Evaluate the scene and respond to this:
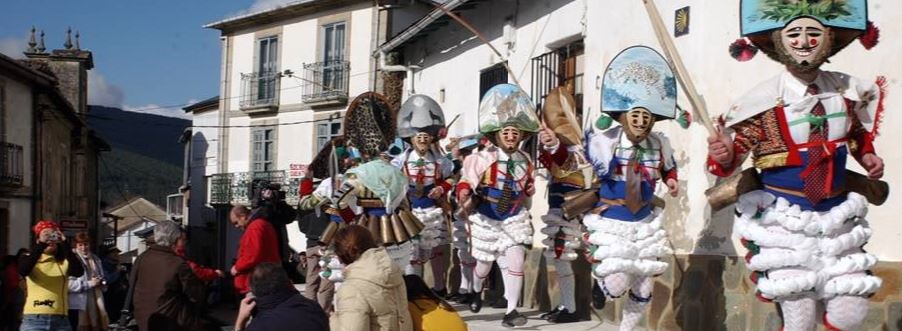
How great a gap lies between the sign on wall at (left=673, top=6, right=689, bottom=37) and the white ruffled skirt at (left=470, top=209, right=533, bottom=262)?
82.2 inches

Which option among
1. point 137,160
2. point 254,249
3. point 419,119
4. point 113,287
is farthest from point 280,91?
point 137,160

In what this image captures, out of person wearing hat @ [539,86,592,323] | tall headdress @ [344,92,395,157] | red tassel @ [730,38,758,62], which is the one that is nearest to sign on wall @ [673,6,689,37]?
person wearing hat @ [539,86,592,323]

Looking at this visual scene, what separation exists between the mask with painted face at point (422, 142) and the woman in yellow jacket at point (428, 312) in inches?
199

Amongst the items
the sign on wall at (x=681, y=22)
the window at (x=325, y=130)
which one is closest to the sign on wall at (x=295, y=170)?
the window at (x=325, y=130)

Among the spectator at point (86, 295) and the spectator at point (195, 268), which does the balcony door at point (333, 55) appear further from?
the spectator at point (195, 268)

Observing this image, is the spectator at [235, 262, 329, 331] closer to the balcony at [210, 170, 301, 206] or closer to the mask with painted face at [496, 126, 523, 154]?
the mask with painted face at [496, 126, 523, 154]

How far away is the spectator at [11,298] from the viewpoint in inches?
522

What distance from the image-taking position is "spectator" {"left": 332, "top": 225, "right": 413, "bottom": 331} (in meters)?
6.27

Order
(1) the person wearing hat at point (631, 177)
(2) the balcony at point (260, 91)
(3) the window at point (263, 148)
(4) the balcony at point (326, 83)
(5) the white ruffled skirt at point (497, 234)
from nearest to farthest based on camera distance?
(1) the person wearing hat at point (631, 177), (5) the white ruffled skirt at point (497, 234), (4) the balcony at point (326, 83), (2) the balcony at point (260, 91), (3) the window at point (263, 148)

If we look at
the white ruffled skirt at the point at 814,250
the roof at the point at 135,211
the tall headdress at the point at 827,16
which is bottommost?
the roof at the point at 135,211

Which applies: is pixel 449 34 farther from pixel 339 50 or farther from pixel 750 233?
pixel 339 50

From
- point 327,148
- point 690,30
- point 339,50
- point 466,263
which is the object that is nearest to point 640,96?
point 690,30

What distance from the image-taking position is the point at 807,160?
6.44m

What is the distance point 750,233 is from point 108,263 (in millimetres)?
13231
